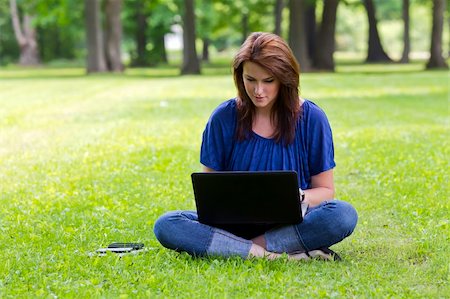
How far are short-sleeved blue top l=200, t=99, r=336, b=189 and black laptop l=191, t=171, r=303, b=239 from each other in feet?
1.17

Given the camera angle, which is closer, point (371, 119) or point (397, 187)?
point (397, 187)

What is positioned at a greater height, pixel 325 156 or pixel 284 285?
pixel 325 156

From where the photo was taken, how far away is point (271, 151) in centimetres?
577

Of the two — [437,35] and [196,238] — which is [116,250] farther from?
[437,35]

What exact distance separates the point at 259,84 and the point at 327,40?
34.5m

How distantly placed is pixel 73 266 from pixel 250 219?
1073 mm

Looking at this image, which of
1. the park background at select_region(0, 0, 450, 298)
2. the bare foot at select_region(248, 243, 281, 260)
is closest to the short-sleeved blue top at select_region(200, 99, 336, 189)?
the bare foot at select_region(248, 243, 281, 260)

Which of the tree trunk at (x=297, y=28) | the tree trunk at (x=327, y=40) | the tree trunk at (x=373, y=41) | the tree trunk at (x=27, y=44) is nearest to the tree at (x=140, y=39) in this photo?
the tree trunk at (x=27, y=44)

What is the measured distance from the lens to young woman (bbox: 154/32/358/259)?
5.51 m

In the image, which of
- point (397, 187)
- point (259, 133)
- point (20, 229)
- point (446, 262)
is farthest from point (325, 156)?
point (397, 187)

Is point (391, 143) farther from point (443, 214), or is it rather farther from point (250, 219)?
point (250, 219)

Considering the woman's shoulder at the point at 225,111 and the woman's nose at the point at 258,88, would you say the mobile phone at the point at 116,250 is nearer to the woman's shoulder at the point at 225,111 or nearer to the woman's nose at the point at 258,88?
the woman's shoulder at the point at 225,111

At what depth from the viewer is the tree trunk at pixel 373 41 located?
52.2m

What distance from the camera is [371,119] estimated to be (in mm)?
16312
